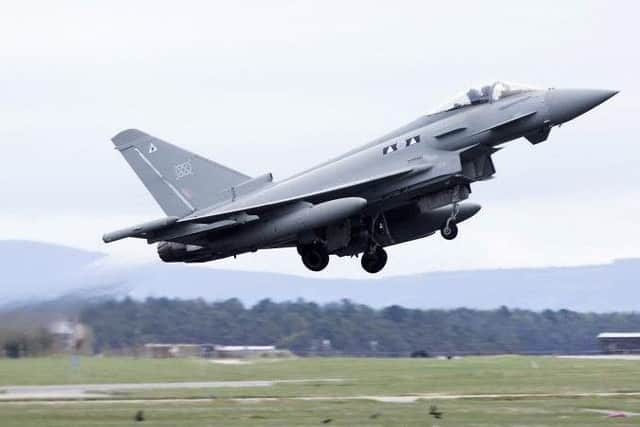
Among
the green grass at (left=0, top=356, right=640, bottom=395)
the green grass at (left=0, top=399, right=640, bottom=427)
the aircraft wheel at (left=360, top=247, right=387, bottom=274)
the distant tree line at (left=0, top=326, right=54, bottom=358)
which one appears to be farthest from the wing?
the green grass at (left=0, top=356, right=640, bottom=395)

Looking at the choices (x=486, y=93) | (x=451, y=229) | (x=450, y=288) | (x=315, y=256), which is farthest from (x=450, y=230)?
(x=450, y=288)

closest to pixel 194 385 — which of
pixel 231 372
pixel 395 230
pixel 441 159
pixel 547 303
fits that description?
pixel 231 372

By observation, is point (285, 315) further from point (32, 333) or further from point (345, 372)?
point (32, 333)

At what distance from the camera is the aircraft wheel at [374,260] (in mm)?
29094

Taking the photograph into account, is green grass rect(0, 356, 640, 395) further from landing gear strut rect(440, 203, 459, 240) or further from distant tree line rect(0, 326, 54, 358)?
landing gear strut rect(440, 203, 459, 240)

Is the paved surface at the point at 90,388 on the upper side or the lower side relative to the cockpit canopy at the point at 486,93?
lower

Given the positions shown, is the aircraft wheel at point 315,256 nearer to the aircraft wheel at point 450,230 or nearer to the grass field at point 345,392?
the grass field at point 345,392

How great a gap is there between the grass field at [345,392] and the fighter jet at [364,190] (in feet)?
11.4

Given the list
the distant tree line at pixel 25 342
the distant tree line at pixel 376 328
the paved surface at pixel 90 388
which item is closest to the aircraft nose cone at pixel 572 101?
the distant tree line at pixel 25 342

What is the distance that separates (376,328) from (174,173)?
1520 inches

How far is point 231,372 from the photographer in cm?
3988

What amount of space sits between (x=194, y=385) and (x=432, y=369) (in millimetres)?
9766

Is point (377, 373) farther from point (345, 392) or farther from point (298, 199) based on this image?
point (298, 199)

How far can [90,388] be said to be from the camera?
3331cm
